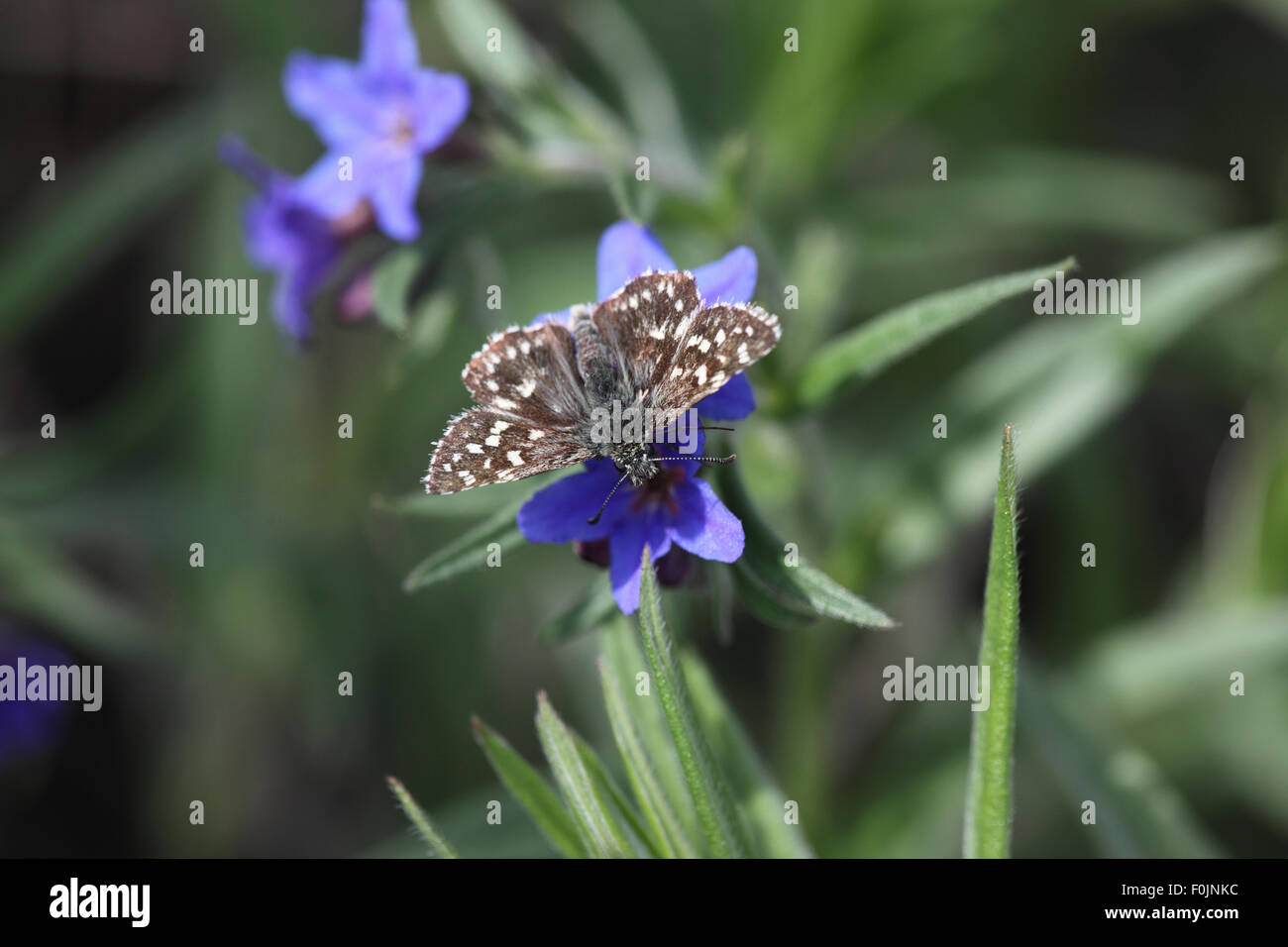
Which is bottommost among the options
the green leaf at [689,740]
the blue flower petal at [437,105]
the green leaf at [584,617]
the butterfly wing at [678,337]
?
the green leaf at [689,740]

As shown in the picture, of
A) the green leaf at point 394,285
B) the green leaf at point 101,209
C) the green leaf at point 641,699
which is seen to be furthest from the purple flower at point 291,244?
the green leaf at point 101,209

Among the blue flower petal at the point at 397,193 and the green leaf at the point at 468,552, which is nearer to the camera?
the green leaf at the point at 468,552

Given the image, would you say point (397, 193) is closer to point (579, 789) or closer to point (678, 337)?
point (678, 337)

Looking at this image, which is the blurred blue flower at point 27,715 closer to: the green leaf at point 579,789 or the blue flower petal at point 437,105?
the blue flower petal at point 437,105

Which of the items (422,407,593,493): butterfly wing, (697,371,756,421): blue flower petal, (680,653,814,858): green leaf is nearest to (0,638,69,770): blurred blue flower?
(680,653,814,858): green leaf

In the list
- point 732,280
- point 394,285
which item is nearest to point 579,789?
point 732,280

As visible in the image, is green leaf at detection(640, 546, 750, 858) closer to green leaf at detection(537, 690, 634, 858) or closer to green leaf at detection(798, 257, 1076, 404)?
green leaf at detection(537, 690, 634, 858)

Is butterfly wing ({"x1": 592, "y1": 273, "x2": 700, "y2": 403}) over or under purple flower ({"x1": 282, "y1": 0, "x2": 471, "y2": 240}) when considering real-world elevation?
under
